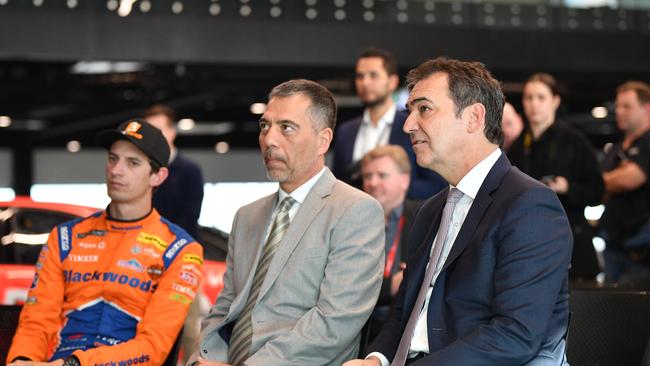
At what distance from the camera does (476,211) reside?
2.92 metres

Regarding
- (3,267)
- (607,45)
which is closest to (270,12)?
(607,45)

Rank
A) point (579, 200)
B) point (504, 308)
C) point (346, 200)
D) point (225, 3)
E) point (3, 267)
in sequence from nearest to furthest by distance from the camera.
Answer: point (504, 308) → point (346, 200) → point (579, 200) → point (3, 267) → point (225, 3)

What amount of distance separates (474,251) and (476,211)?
0.13m

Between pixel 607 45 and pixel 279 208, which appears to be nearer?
pixel 279 208

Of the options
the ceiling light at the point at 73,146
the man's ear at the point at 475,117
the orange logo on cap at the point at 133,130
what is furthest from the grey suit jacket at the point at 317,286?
the ceiling light at the point at 73,146

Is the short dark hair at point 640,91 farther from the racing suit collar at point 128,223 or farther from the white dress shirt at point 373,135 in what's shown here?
the racing suit collar at point 128,223

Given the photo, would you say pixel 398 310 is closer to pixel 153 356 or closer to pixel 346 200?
pixel 346 200

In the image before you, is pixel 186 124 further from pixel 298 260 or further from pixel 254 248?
pixel 298 260

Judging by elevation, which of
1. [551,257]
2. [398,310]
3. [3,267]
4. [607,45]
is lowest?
[3,267]

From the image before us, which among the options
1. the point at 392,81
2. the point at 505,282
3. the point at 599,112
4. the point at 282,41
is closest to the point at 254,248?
the point at 505,282

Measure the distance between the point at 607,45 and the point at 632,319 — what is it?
1052cm

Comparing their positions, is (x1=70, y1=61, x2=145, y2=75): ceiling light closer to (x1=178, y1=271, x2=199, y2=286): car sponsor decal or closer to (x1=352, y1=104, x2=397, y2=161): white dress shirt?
(x1=352, y1=104, x2=397, y2=161): white dress shirt

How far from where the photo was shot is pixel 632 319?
338cm

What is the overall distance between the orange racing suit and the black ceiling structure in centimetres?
785
